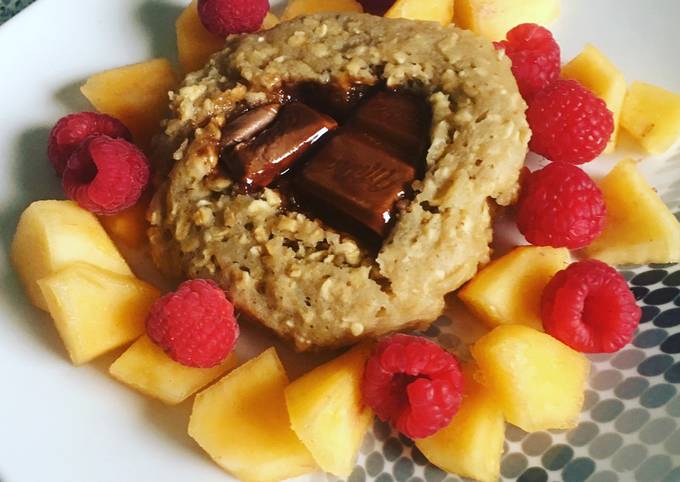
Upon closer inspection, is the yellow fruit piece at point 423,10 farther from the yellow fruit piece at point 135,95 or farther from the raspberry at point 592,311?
the raspberry at point 592,311

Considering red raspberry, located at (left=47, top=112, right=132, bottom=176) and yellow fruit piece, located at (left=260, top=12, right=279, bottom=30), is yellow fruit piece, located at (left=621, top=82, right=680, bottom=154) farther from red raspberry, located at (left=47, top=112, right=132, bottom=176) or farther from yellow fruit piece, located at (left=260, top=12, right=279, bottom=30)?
red raspberry, located at (left=47, top=112, right=132, bottom=176)

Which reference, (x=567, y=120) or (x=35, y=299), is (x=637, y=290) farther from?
(x=35, y=299)

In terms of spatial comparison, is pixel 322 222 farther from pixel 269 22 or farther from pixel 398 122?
pixel 269 22

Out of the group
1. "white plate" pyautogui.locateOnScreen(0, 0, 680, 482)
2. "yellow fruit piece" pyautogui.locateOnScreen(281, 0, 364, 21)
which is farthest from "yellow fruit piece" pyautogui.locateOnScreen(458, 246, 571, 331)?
"yellow fruit piece" pyautogui.locateOnScreen(281, 0, 364, 21)

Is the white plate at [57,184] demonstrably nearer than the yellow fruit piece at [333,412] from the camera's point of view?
No

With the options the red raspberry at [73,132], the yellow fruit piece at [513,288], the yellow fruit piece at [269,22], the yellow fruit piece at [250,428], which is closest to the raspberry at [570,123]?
the yellow fruit piece at [513,288]

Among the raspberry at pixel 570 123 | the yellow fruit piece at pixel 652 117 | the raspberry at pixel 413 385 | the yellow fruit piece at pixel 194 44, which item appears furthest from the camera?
the yellow fruit piece at pixel 194 44
